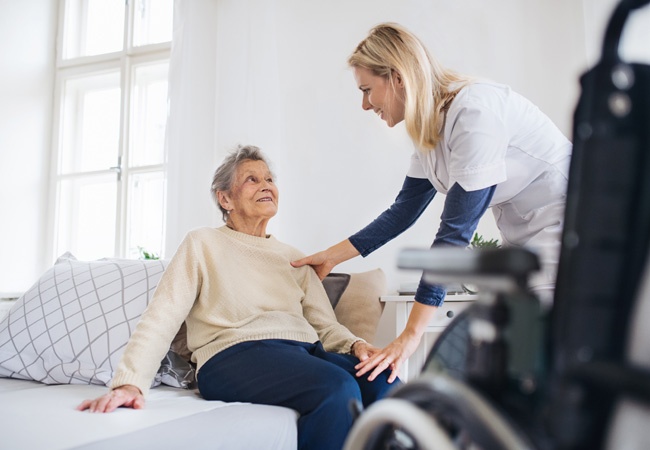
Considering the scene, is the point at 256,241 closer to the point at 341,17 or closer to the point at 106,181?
the point at 341,17

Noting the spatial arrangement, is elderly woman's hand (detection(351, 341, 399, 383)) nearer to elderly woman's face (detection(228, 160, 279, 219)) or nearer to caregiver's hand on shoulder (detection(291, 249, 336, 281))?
caregiver's hand on shoulder (detection(291, 249, 336, 281))

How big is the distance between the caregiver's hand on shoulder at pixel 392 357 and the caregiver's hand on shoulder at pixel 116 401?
0.54 metres

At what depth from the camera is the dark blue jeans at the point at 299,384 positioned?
1415mm

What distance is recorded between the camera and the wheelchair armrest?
0.51 m

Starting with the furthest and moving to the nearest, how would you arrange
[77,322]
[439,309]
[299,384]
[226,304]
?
[439,309] < [77,322] < [226,304] < [299,384]

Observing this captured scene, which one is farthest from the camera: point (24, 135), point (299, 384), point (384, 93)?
point (24, 135)

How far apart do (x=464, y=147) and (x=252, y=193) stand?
78cm

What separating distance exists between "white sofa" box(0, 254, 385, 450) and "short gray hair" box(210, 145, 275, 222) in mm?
Answer: 290

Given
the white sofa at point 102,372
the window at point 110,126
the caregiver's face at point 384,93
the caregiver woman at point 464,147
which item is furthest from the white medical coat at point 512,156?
the window at point 110,126

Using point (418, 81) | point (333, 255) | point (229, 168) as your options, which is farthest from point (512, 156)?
point (229, 168)

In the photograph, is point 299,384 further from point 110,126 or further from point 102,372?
point 110,126

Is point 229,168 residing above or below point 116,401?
above

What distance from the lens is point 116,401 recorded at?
136 centimetres

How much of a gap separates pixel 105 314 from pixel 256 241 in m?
0.49
